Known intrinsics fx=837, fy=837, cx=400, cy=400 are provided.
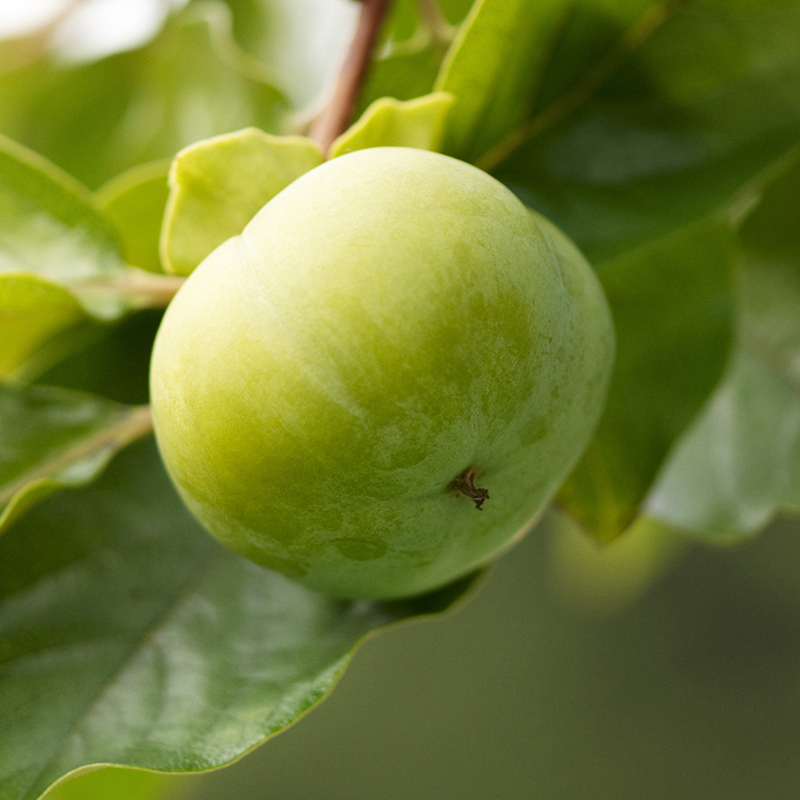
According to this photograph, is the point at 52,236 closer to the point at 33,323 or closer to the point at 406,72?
the point at 33,323

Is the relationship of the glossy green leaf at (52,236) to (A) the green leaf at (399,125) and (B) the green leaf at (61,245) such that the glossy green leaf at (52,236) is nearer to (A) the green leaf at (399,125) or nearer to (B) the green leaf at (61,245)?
(B) the green leaf at (61,245)

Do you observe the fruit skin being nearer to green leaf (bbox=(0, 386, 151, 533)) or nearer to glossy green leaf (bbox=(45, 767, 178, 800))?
green leaf (bbox=(0, 386, 151, 533))

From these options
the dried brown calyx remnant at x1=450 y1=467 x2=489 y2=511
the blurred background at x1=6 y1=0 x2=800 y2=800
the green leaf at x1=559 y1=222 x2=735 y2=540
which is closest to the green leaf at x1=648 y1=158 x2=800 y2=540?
the green leaf at x1=559 y1=222 x2=735 y2=540

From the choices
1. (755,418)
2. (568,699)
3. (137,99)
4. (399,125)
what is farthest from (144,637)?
(568,699)

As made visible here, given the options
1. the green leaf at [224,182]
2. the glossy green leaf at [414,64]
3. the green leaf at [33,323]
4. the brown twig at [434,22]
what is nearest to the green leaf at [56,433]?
the green leaf at [33,323]

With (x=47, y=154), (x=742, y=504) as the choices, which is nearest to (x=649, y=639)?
(x=742, y=504)

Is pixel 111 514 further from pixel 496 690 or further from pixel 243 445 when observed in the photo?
pixel 496 690
